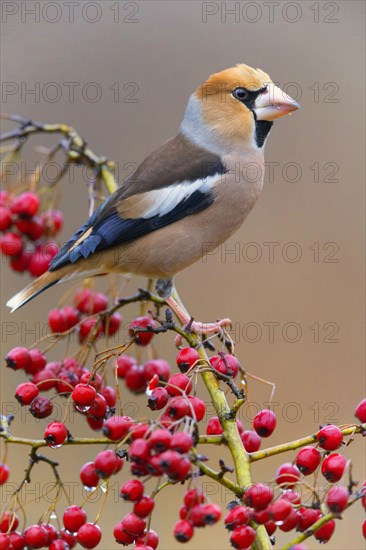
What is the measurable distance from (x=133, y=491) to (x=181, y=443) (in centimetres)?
22

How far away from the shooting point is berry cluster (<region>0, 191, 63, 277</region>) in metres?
2.50

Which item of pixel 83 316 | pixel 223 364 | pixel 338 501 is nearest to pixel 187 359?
pixel 223 364

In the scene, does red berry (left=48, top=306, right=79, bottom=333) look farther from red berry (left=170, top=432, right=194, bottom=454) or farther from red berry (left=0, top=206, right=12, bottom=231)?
red berry (left=170, top=432, right=194, bottom=454)

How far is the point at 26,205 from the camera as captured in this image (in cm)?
248

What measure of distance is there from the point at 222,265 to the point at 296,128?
0.97 meters

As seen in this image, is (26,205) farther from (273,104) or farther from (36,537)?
(36,537)

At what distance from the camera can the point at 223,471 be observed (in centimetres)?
137

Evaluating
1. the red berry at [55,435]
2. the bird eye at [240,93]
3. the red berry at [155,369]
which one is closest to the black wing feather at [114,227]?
the bird eye at [240,93]

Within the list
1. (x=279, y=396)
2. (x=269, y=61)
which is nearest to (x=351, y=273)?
(x=279, y=396)

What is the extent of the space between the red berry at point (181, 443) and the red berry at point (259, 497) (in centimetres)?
15

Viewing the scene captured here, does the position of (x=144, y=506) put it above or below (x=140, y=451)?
below

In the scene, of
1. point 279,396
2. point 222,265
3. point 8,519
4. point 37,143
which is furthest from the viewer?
point 37,143

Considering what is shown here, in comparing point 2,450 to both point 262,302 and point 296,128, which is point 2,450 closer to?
point 262,302

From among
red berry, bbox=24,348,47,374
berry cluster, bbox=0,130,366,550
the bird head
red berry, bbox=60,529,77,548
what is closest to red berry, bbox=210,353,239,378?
berry cluster, bbox=0,130,366,550
